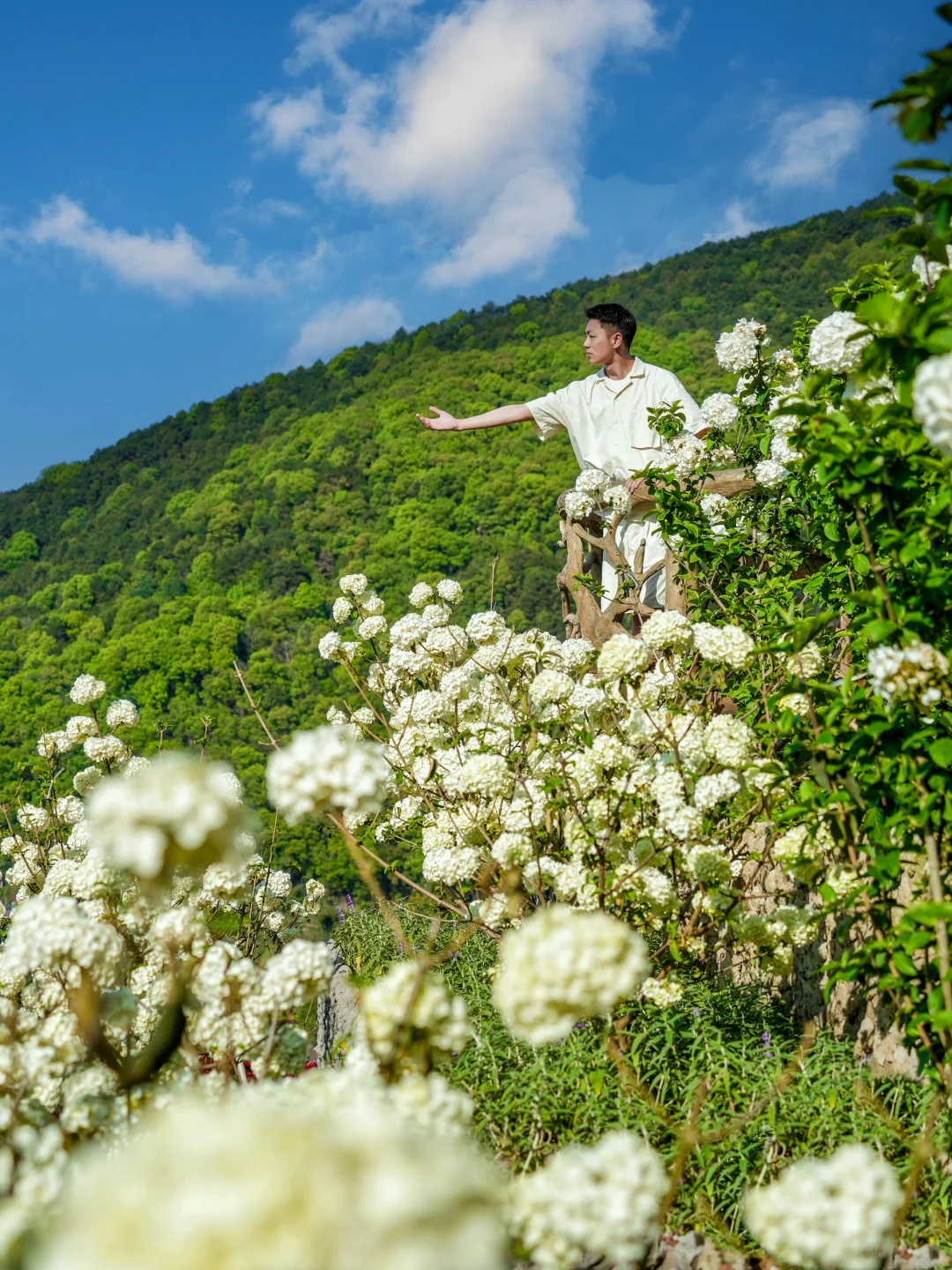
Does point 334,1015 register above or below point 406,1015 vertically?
below

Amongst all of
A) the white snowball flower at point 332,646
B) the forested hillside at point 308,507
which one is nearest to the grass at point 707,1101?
the white snowball flower at point 332,646

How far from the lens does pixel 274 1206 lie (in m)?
0.62

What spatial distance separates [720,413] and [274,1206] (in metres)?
4.78

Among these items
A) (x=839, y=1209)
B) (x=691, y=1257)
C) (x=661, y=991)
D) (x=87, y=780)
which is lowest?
(x=691, y=1257)

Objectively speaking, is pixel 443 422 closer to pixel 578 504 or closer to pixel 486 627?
pixel 578 504

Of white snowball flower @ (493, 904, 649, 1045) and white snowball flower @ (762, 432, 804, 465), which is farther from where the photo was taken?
white snowball flower @ (762, 432, 804, 465)

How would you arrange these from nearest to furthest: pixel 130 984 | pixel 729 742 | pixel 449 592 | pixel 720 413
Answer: pixel 729 742, pixel 130 984, pixel 720 413, pixel 449 592

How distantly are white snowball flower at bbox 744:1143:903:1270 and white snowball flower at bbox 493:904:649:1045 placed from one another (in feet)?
1.01

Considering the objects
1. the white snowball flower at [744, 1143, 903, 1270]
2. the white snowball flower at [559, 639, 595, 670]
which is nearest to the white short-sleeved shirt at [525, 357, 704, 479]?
the white snowball flower at [559, 639, 595, 670]

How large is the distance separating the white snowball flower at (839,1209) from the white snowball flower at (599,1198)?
154mm

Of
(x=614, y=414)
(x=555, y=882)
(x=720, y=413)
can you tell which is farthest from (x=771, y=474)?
(x=555, y=882)

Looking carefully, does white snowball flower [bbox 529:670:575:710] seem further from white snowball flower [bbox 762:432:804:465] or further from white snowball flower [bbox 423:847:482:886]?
white snowball flower [bbox 762:432:804:465]

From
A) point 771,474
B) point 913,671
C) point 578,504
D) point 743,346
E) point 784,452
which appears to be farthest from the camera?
point 578,504

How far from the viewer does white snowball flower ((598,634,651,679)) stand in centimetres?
309
